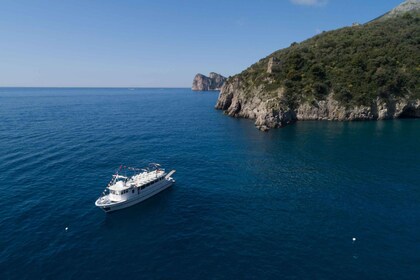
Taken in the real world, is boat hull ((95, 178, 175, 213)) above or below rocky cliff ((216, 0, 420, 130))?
below

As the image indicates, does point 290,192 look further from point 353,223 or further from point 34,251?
point 34,251

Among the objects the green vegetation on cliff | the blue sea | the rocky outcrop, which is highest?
the green vegetation on cliff

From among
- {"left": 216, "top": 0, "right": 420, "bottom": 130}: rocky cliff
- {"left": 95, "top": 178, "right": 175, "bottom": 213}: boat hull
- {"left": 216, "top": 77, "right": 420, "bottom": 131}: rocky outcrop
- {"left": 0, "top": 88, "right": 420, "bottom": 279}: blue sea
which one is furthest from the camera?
{"left": 216, "top": 0, "right": 420, "bottom": 130}: rocky cliff

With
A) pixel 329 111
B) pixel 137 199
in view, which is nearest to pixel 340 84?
pixel 329 111

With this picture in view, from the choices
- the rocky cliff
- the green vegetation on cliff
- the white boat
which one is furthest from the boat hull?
the green vegetation on cliff

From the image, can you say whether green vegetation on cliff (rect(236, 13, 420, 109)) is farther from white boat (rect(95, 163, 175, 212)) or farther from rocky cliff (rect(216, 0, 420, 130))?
white boat (rect(95, 163, 175, 212))

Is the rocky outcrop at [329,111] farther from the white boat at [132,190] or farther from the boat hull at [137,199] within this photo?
the white boat at [132,190]

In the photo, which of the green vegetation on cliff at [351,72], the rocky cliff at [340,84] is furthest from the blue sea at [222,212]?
the green vegetation on cliff at [351,72]

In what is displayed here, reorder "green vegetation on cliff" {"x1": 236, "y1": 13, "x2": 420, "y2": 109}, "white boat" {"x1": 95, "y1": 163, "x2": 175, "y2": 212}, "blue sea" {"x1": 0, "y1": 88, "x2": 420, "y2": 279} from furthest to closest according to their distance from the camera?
1. "green vegetation on cliff" {"x1": 236, "y1": 13, "x2": 420, "y2": 109}
2. "white boat" {"x1": 95, "y1": 163, "x2": 175, "y2": 212}
3. "blue sea" {"x1": 0, "y1": 88, "x2": 420, "y2": 279}
